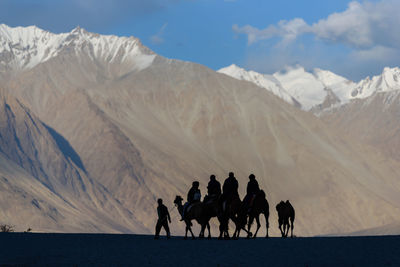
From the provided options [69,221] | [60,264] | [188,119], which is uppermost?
[188,119]

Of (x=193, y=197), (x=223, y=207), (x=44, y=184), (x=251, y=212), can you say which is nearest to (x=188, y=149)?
(x=44, y=184)

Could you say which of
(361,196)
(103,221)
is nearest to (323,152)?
(361,196)

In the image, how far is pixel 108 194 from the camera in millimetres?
140500

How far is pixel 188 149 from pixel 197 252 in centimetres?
13857

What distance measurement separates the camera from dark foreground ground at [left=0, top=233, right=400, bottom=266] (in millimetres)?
20031

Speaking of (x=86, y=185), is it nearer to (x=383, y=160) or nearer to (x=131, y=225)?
(x=131, y=225)

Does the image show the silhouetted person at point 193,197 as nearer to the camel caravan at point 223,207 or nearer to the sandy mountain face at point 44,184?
the camel caravan at point 223,207

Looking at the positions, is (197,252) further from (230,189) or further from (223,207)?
(230,189)

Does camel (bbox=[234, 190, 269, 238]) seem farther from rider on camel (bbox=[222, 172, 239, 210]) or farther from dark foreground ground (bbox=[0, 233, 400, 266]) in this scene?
dark foreground ground (bbox=[0, 233, 400, 266])

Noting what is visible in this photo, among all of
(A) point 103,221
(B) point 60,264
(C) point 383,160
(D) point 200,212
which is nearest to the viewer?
(B) point 60,264

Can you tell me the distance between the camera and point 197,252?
22453mm

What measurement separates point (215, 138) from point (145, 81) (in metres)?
30.8

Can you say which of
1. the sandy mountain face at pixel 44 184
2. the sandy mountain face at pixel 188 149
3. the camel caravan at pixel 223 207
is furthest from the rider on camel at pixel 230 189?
the sandy mountain face at pixel 188 149

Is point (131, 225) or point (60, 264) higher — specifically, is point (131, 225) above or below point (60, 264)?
above
